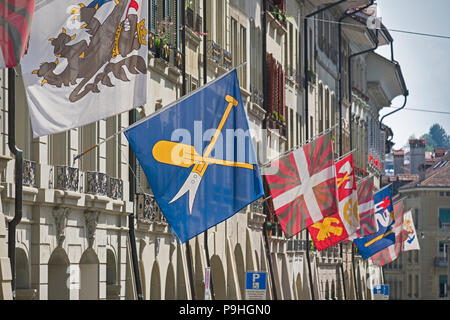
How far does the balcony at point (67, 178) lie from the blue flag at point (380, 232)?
86.2 ft

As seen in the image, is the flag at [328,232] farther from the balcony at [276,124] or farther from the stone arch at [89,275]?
the stone arch at [89,275]

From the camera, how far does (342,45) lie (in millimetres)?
66938

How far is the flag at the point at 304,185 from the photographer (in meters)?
31.6

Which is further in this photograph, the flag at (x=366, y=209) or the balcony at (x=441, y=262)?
the balcony at (x=441, y=262)

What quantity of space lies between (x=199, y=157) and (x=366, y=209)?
26463 millimetres

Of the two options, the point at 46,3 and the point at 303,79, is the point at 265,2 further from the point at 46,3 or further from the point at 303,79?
the point at 46,3

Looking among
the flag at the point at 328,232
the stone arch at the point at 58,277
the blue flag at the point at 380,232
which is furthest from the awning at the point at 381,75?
the stone arch at the point at 58,277

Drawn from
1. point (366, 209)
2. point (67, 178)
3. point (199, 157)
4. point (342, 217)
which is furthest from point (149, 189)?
point (366, 209)

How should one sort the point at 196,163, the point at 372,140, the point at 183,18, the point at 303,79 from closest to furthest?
the point at 196,163
the point at 183,18
the point at 303,79
the point at 372,140

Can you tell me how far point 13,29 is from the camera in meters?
13.3

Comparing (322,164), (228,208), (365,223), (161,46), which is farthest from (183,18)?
(365,223)

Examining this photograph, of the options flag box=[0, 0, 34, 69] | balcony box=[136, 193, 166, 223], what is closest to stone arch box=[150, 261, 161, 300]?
balcony box=[136, 193, 166, 223]

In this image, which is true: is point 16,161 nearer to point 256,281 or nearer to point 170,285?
point 256,281
